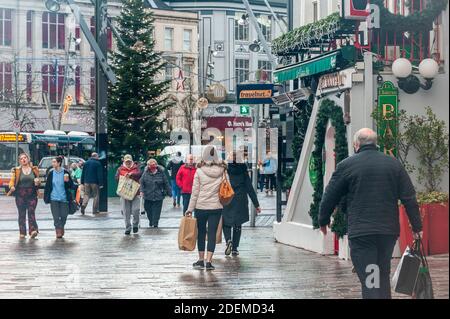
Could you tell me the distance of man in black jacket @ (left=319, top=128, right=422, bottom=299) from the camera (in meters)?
9.50

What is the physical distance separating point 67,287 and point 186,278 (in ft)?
6.00

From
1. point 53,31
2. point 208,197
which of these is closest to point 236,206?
point 208,197

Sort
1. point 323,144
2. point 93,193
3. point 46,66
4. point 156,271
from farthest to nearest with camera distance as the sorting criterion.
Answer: point 46,66
point 93,193
point 323,144
point 156,271

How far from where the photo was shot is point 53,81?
78.4 m

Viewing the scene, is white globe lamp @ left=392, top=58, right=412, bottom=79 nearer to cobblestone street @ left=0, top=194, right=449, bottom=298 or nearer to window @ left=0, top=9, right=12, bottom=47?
cobblestone street @ left=0, top=194, right=449, bottom=298

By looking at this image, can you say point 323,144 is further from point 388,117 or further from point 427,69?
point 427,69

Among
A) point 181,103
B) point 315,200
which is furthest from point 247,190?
point 181,103

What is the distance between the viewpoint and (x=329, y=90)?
1830cm

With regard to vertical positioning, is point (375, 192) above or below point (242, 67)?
below

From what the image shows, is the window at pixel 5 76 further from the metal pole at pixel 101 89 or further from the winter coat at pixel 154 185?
the winter coat at pixel 154 185

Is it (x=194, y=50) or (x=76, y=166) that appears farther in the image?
(x=194, y=50)

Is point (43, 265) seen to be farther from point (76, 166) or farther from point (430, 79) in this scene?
point (76, 166)

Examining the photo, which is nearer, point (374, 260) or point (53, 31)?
point (374, 260)

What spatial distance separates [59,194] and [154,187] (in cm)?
348
